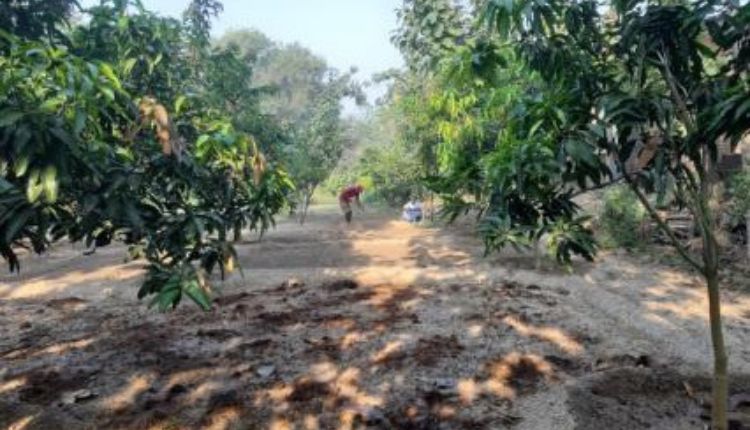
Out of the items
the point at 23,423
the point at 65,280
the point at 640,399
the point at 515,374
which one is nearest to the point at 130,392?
the point at 23,423

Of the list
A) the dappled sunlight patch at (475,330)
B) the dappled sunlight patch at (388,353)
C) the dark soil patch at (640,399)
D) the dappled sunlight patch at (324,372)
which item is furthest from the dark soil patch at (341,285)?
the dark soil patch at (640,399)

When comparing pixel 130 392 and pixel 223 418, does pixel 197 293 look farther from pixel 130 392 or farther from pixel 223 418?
pixel 130 392

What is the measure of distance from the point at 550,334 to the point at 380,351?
217 centimetres

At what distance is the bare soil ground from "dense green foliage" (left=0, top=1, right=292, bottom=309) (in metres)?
2.52

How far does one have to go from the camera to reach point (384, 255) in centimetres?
1384

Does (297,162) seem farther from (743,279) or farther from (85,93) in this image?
(85,93)

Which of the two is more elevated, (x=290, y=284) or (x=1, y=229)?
(x=1, y=229)

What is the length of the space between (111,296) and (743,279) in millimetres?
10524

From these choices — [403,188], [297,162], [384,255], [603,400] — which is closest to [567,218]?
[603,400]

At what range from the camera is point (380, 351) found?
23.6 feet

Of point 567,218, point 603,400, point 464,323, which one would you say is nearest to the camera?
point 567,218

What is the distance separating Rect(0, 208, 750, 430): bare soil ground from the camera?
18.5 feet

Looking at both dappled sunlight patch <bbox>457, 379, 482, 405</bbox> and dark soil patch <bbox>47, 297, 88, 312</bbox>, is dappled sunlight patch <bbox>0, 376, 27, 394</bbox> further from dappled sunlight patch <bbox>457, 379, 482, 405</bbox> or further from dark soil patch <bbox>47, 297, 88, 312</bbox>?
dappled sunlight patch <bbox>457, 379, 482, 405</bbox>

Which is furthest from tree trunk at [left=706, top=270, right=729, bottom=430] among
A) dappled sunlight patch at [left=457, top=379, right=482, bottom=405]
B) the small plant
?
the small plant
